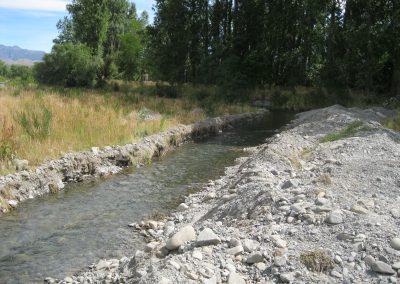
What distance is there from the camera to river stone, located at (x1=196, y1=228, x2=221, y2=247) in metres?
5.82

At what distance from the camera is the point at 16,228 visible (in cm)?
821

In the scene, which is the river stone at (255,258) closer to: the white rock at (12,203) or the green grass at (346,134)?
the white rock at (12,203)

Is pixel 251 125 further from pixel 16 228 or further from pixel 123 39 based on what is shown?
pixel 123 39

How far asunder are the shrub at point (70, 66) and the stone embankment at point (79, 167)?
19.0 meters

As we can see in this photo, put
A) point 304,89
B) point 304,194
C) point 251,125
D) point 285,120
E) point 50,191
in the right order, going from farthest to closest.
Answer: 1. point 304,89
2. point 285,120
3. point 251,125
4. point 50,191
5. point 304,194

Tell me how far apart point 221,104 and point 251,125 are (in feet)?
15.1

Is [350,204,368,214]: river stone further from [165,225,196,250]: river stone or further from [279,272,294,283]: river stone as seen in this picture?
[165,225,196,250]: river stone

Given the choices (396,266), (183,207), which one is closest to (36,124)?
(183,207)

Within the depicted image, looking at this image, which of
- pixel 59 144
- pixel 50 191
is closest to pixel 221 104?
pixel 59 144

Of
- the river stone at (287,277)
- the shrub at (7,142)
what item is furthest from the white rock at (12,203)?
the river stone at (287,277)

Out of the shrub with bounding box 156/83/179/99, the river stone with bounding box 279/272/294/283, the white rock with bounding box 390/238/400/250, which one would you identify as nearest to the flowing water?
the river stone with bounding box 279/272/294/283

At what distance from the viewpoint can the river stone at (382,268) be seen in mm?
5021

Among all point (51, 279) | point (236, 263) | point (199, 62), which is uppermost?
point (199, 62)

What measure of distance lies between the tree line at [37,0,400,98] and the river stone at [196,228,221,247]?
2792 cm
